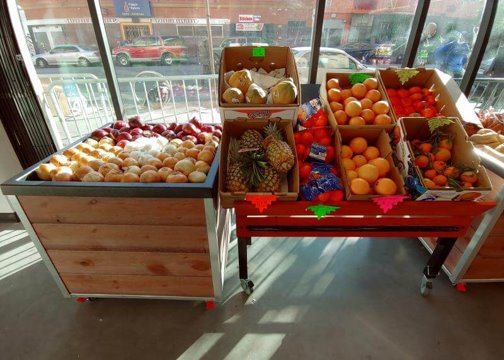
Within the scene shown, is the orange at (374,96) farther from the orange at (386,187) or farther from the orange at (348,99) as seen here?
the orange at (386,187)

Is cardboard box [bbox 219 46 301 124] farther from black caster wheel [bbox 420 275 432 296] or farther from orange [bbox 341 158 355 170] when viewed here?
black caster wheel [bbox 420 275 432 296]

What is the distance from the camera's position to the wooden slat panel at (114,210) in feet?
3.78

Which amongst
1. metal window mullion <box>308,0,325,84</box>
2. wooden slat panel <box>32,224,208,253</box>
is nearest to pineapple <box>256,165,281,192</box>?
wooden slat panel <box>32,224,208,253</box>

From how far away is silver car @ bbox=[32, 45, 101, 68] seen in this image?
2316 millimetres

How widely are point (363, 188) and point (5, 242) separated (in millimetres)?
2756

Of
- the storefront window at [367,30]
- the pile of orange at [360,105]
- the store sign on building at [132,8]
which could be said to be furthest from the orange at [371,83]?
the store sign on building at [132,8]

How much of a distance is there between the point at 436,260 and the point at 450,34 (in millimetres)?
2146

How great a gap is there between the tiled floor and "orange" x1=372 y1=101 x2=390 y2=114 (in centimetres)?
111

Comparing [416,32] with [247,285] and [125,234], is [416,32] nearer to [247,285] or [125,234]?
[247,285]

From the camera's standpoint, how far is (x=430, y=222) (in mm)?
1237

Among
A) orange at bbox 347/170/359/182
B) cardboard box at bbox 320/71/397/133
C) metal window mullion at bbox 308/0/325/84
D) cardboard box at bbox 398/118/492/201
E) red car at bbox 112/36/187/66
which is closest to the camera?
cardboard box at bbox 398/118/492/201

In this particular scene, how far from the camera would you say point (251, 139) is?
50.3 inches

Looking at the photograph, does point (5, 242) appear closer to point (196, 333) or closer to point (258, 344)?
point (196, 333)

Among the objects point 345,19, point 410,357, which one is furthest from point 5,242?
point 345,19
